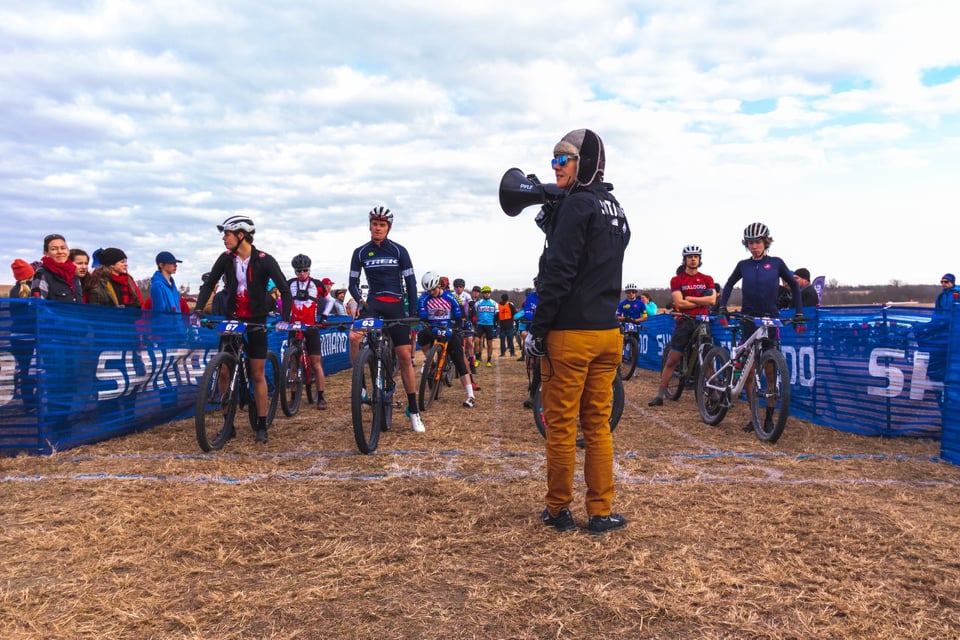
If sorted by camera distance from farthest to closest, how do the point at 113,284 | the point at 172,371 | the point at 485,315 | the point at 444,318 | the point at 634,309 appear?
the point at 485,315
the point at 634,309
the point at 444,318
the point at 172,371
the point at 113,284

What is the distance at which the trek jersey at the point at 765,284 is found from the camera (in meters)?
7.51

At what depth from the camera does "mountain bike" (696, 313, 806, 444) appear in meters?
6.62

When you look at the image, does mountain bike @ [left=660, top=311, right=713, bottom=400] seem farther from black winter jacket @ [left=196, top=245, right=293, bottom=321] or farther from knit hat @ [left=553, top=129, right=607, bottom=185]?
black winter jacket @ [left=196, top=245, right=293, bottom=321]

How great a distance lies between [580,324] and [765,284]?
4.66 meters

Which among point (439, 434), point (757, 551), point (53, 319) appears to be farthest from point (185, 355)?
point (757, 551)

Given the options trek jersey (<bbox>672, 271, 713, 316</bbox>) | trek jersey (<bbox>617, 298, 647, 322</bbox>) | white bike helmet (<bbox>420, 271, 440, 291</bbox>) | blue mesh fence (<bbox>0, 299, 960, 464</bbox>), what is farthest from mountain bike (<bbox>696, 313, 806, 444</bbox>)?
trek jersey (<bbox>617, 298, 647, 322</bbox>)

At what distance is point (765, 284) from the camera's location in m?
7.53

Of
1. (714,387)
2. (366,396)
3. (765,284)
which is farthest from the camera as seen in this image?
(714,387)

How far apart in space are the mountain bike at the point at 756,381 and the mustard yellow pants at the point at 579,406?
10.9ft

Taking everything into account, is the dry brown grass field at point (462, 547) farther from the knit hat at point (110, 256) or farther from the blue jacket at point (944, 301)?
the knit hat at point (110, 256)

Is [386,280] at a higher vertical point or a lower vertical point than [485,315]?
higher

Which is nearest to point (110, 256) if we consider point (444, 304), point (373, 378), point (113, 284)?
point (113, 284)

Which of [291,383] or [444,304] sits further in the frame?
[444,304]

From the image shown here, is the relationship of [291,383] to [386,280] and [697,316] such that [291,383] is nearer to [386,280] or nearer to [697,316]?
[386,280]
